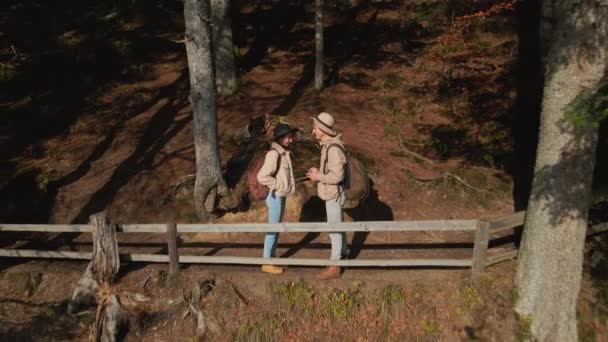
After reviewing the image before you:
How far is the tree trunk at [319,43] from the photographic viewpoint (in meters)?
13.6

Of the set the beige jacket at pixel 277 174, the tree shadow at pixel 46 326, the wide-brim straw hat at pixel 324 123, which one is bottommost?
the tree shadow at pixel 46 326

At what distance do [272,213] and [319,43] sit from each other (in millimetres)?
8110

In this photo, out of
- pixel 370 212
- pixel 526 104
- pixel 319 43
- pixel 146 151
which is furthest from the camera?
pixel 319 43

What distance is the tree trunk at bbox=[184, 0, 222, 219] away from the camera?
28.5ft

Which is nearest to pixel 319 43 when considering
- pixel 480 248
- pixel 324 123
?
pixel 324 123

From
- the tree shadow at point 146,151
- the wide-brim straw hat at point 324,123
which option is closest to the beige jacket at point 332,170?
the wide-brim straw hat at point 324,123

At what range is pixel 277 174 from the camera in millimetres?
7109

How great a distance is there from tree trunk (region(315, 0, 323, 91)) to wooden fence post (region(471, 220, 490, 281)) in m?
8.75

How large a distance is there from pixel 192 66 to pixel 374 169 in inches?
193

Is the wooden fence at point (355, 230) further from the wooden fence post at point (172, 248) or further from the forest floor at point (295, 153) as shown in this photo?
the forest floor at point (295, 153)

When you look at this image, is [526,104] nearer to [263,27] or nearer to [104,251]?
[263,27]

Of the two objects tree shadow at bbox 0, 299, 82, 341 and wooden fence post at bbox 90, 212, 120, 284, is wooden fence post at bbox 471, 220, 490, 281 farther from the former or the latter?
tree shadow at bbox 0, 299, 82, 341

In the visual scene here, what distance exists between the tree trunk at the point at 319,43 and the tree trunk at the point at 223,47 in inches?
109

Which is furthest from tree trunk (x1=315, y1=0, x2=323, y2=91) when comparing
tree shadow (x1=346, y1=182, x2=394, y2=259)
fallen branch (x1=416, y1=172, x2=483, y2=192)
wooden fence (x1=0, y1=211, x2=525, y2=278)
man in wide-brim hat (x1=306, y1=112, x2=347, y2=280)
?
wooden fence (x1=0, y1=211, x2=525, y2=278)
